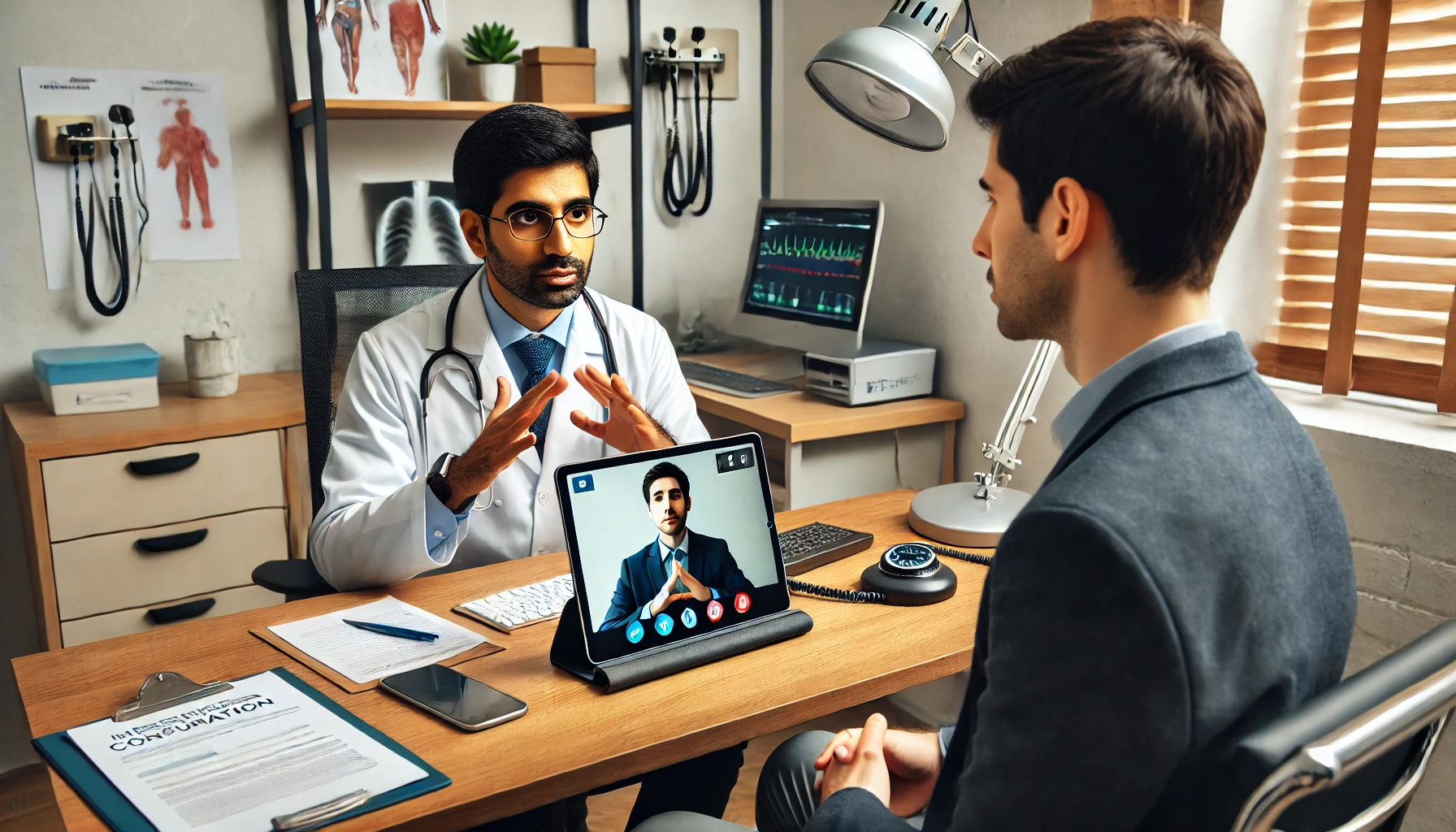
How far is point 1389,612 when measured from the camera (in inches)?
69.7

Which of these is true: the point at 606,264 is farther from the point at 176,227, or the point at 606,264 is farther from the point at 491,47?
the point at 176,227

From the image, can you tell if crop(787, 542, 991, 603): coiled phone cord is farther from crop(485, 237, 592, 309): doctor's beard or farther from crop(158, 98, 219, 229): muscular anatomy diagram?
crop(158, 98, 219, 229): muscular anatomy diagram

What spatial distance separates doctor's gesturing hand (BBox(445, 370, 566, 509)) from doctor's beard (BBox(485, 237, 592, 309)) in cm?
32

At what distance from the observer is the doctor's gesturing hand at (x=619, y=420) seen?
1.60m

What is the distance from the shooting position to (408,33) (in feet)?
9.05

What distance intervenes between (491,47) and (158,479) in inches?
52.1

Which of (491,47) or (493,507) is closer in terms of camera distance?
(493,507)

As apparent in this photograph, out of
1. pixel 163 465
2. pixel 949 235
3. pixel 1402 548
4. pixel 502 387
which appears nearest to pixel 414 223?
pixel 163 465

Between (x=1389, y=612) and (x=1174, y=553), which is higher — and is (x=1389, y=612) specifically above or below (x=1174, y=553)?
below

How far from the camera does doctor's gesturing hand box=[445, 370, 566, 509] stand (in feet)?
4.74

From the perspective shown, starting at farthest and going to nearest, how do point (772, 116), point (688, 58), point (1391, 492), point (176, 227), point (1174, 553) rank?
point (772, 116) < point (688, 58) < point (176, 227) < point (1391, 492) < point (1174, 553)

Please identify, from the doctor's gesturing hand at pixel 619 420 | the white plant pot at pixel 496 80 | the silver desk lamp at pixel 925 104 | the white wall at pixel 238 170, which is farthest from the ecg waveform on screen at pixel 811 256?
the doctor's gesturing hand at pixel 619 420

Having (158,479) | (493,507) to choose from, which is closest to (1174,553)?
(493,507)

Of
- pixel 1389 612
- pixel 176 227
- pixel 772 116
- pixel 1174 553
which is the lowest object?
pixel 1389 612
